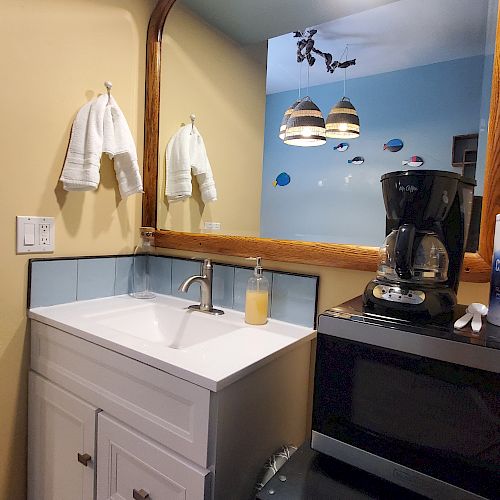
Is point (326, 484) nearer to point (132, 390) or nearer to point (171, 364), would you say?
point (171, 364)

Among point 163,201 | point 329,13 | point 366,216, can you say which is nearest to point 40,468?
point 163,201

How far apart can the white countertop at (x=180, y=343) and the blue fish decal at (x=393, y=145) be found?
1.94ft

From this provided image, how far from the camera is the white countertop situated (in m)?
0.85

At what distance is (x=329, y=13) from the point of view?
122 centimetres

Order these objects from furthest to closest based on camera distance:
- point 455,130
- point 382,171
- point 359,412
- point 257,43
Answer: point 257,43, point 382,171, point 455,130, point 359,412

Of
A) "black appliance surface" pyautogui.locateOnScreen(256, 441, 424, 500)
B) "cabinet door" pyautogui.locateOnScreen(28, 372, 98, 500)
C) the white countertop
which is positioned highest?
the white countertop

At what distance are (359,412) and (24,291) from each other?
1140 mm

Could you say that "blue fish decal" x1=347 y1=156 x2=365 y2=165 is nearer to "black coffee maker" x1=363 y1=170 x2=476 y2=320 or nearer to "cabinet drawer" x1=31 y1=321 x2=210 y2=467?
"black coffee maker" x1=363 y1=170 x2=476 y2=320

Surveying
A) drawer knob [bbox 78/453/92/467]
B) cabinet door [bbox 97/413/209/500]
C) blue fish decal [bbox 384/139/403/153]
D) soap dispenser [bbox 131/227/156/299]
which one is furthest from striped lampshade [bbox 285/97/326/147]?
drawer knob [bbox 78/453/92/467]

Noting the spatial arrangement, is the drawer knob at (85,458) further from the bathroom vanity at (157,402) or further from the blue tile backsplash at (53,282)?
the blue tile backsplash at (53,282)

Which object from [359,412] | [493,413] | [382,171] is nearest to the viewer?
[493,413]

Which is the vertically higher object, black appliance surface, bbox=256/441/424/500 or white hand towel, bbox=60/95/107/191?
white hand towel, bbox=60/95/107/191

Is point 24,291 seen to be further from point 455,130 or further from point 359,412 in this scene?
point 455,130

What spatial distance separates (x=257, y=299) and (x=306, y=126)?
60 cm
